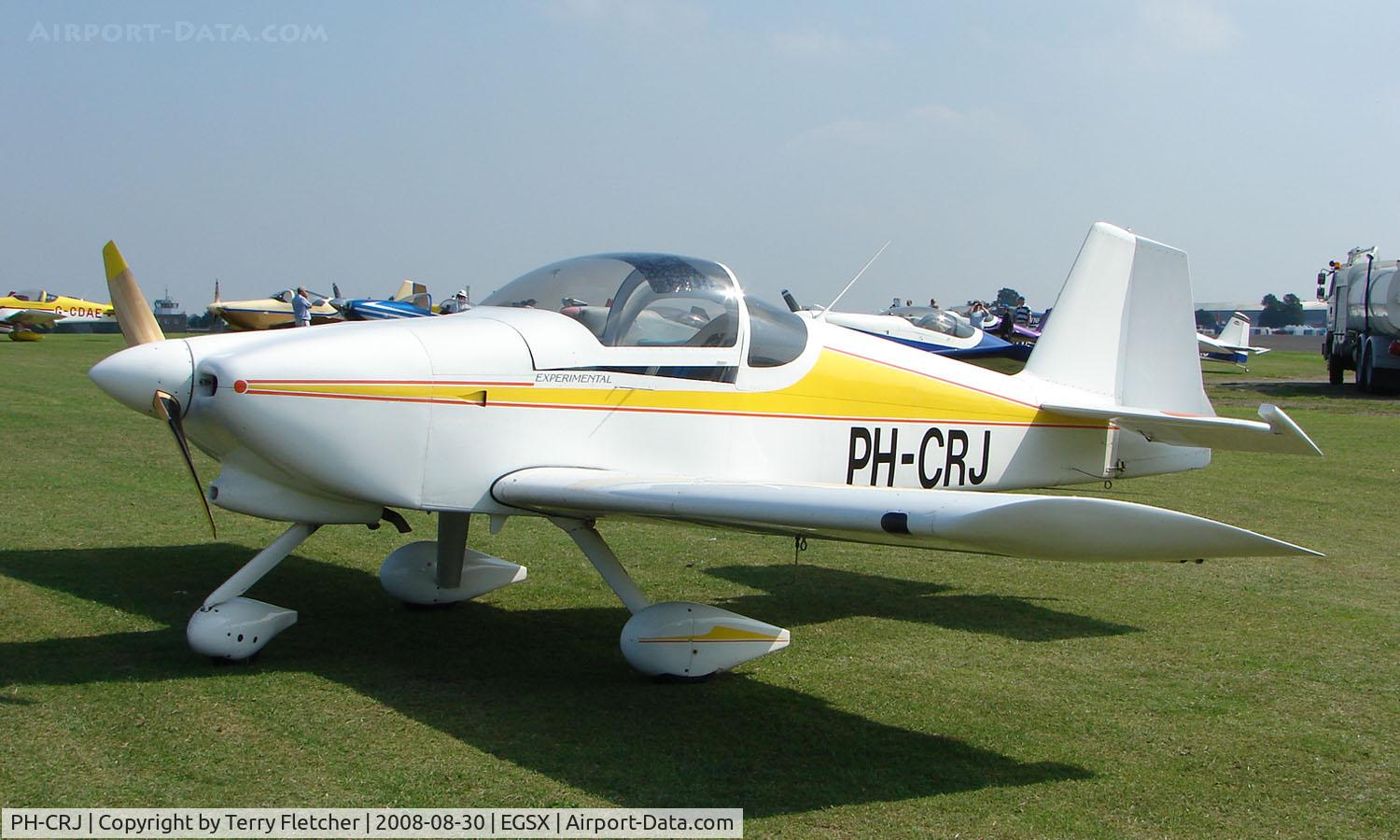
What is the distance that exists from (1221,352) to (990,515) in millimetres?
38800

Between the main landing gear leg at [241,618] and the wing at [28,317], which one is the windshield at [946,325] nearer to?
the main landing gear leg at [241,618]

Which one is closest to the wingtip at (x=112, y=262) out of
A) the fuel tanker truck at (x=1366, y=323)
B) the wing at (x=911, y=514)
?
the wing at (x=911, y=514)

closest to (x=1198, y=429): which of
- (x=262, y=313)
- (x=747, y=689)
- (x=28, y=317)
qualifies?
(x=747, y=689)

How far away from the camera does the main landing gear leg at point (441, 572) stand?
5.95 metres

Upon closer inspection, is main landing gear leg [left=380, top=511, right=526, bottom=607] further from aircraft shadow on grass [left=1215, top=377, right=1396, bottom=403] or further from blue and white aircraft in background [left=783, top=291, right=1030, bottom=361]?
aircraft shadow on grass [left=1215, top=377, right=1396, bottom=403]

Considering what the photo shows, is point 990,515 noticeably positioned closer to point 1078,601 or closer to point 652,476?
point 652,476

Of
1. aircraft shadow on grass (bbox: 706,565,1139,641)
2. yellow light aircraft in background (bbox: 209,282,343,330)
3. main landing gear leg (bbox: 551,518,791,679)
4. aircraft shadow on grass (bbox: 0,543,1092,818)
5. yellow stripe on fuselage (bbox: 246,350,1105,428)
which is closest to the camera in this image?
aircraft shadow on grass (bbox: 0,543,1092,818)

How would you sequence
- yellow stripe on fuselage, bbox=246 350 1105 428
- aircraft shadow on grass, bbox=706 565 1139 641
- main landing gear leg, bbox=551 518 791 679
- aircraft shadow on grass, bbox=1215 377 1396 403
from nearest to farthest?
yellow stripe on fuselage, bbox=246 350 1105 428
main landing gear leg, bbox=551 518 791 679
aircraft shadow on grass, bbox=706 565 1139 641
aircraft shadow on grass, bbox=1215 377 1396 403

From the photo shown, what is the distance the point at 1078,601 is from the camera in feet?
22.2

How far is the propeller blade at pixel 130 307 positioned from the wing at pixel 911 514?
198 centimetres

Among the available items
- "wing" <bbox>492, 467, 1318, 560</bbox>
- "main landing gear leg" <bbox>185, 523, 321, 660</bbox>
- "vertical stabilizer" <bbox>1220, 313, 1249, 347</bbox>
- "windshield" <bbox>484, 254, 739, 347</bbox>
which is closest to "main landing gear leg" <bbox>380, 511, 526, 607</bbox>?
"main landing gear leg" <bbox>185, 523, 321, 660</bbox>

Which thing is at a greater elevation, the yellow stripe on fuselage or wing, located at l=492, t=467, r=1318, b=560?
the yellow stripe on fuselage

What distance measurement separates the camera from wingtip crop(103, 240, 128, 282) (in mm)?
5590

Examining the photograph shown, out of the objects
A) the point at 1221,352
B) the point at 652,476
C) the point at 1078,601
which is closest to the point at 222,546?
the point at 652,476
